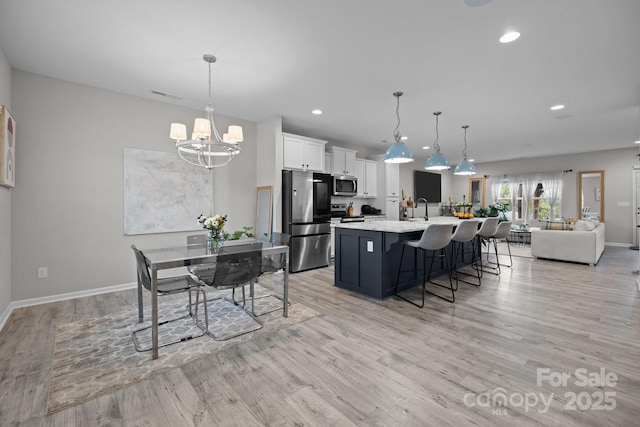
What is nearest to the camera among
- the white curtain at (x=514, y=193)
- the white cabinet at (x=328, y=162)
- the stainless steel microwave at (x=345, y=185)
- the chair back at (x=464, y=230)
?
the chair back at (x=464, y=230)

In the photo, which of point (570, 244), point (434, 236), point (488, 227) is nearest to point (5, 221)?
point (434, 236)

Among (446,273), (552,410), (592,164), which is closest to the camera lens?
(552,410)

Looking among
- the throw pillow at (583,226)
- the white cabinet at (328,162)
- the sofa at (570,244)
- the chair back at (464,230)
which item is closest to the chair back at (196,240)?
the chair back at (464,230)

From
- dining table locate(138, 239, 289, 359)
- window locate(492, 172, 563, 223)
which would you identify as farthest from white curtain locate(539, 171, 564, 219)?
dining table locate(138, 239, 289, 359)

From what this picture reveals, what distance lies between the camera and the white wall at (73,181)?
3199mm

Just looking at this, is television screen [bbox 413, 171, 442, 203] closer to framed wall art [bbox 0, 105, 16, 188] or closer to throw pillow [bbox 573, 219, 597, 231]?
throw pillow [bbox 573, 219, 597, 231]

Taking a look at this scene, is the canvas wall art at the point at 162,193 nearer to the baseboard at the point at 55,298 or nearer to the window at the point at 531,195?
the baseboard at the point at 55,298

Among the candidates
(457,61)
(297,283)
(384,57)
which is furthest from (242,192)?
(457,61)

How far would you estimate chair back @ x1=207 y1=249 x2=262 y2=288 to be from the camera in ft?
7.88

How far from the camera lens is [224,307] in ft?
10.5

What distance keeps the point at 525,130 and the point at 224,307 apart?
6.34 m

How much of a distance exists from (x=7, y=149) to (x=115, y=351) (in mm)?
2298

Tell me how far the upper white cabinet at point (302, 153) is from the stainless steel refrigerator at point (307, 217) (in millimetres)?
204

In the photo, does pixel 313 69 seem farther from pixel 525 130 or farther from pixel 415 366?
pixel 525 130
